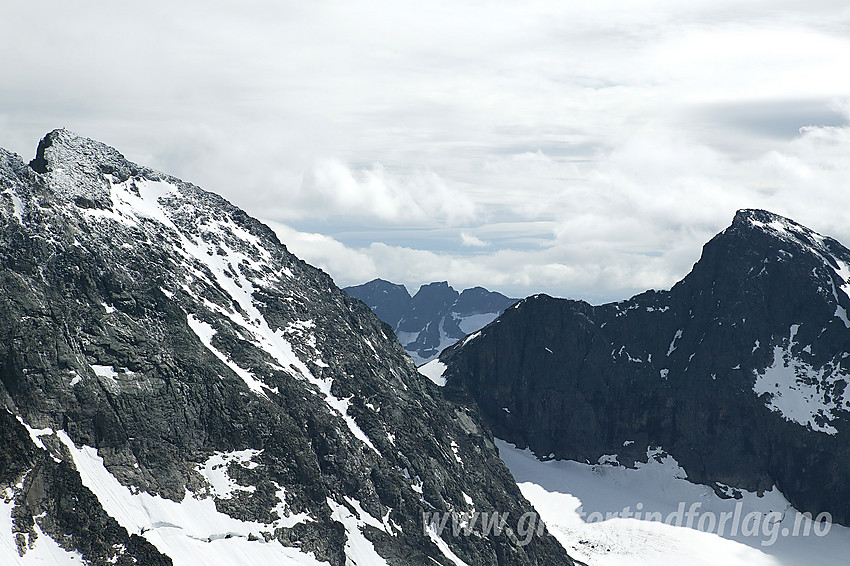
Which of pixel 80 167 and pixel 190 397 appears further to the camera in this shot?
pixel 80 167

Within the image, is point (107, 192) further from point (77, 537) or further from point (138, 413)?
point (77, 537)

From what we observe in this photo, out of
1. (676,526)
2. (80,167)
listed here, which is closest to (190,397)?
(80,167)

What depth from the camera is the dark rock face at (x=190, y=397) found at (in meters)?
95.8

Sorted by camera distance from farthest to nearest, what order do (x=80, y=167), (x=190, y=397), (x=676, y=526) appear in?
(x=676, y=526), (x=80, y=167), (x=190, y=397)

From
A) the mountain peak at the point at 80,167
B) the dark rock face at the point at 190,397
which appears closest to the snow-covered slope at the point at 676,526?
the dark rock face at the point at 190,397

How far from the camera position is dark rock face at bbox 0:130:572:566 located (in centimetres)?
9581

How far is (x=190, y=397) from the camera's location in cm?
11394

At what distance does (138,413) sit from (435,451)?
59599mm

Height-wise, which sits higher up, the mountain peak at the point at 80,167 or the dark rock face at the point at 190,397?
the mountain peak at the point at 80,167

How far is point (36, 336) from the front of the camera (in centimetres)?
10225

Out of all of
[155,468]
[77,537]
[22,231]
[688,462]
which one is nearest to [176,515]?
[155,468]

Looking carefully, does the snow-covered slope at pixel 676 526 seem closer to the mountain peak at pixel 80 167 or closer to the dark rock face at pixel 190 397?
the dark rock face at pixel 190 397

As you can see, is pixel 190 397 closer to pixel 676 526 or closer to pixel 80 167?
pixel 80 167

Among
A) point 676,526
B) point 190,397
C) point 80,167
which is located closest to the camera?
point 190,397
